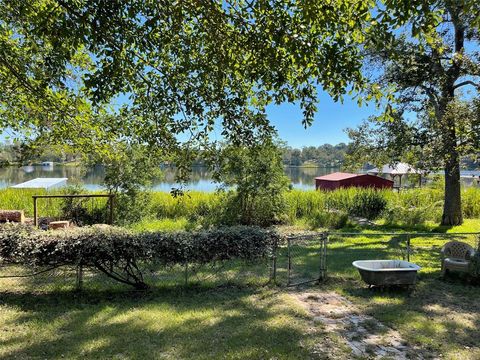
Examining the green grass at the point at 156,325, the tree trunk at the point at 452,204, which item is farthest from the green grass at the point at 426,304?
the tree trunk at the point at 452,204

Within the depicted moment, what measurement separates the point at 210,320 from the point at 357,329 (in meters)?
1.98

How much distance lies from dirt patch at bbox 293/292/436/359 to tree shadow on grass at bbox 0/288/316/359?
49 cm

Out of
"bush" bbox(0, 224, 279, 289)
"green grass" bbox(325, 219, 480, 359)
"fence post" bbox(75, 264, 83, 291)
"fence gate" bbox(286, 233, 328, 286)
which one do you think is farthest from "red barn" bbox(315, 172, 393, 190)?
"fence post" bbox(75, 264, 83, 291)

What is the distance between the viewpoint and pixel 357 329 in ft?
16.4

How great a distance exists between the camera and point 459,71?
1339 cm

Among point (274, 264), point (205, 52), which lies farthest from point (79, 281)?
point (205, 52)

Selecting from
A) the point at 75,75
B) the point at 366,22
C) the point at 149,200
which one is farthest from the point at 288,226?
the point at 366,22

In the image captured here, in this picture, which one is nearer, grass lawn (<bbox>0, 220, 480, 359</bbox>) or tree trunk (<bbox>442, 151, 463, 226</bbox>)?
grass lawn (<bbox>0, 220, 480, 359</bbox>)

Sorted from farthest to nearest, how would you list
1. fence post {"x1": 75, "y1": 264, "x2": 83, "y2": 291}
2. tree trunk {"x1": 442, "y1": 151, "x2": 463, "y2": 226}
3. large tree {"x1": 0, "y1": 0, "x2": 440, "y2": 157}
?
tree trunk {"x1": 442, "y1": 151, "x2": 463, "y2": 226}, fence post {"x1": 75, "y1": 264, "x2": 83, "y2": 291}, large tree {"x1": 0, "y1": 0, "x2": 440, "y2": 157}

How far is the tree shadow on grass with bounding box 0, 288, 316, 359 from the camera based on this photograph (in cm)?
423

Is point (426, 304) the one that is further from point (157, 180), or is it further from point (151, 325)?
point (157, 180)

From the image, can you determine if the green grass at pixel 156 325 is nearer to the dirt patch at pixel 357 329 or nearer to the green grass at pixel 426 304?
the dirt patch at pixel 357 329

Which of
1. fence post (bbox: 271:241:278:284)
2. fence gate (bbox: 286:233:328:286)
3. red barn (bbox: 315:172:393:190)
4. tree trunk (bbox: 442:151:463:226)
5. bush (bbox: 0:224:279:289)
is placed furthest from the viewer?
red barn (bbox: 315:172:393:190)

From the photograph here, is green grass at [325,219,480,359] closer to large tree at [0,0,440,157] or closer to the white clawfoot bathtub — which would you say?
the white clawfoot bathtub
